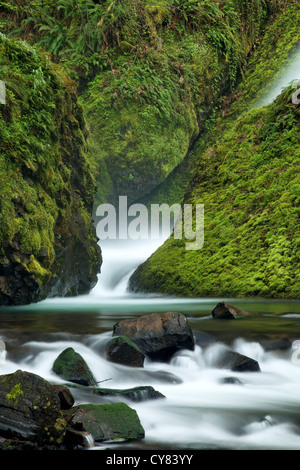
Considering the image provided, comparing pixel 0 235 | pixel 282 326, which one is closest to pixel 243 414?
pixel 282 326

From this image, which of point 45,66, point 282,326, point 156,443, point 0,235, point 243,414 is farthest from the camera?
point 45,66

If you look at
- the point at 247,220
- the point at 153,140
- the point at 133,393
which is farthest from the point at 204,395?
the point at 153,140

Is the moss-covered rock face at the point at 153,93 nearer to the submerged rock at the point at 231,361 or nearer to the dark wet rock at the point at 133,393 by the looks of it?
the submerged rock at the point at 231,361

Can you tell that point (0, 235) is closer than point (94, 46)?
Yes

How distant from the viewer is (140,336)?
5078 millimetres

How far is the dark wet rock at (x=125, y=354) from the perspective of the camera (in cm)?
481

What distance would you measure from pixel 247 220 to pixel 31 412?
8.33 metres

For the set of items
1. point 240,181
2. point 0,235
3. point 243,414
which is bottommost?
point 243,414

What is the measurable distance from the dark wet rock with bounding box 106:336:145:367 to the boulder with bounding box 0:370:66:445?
174 centimetres

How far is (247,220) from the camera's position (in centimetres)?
1062

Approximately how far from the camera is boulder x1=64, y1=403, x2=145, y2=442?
10.3 ft

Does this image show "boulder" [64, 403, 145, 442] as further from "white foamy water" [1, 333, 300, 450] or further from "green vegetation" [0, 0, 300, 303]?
"green vegetation" [0, 0, 300, 303]

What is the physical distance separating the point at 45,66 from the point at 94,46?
872cm

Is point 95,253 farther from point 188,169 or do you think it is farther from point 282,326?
point 188,169
